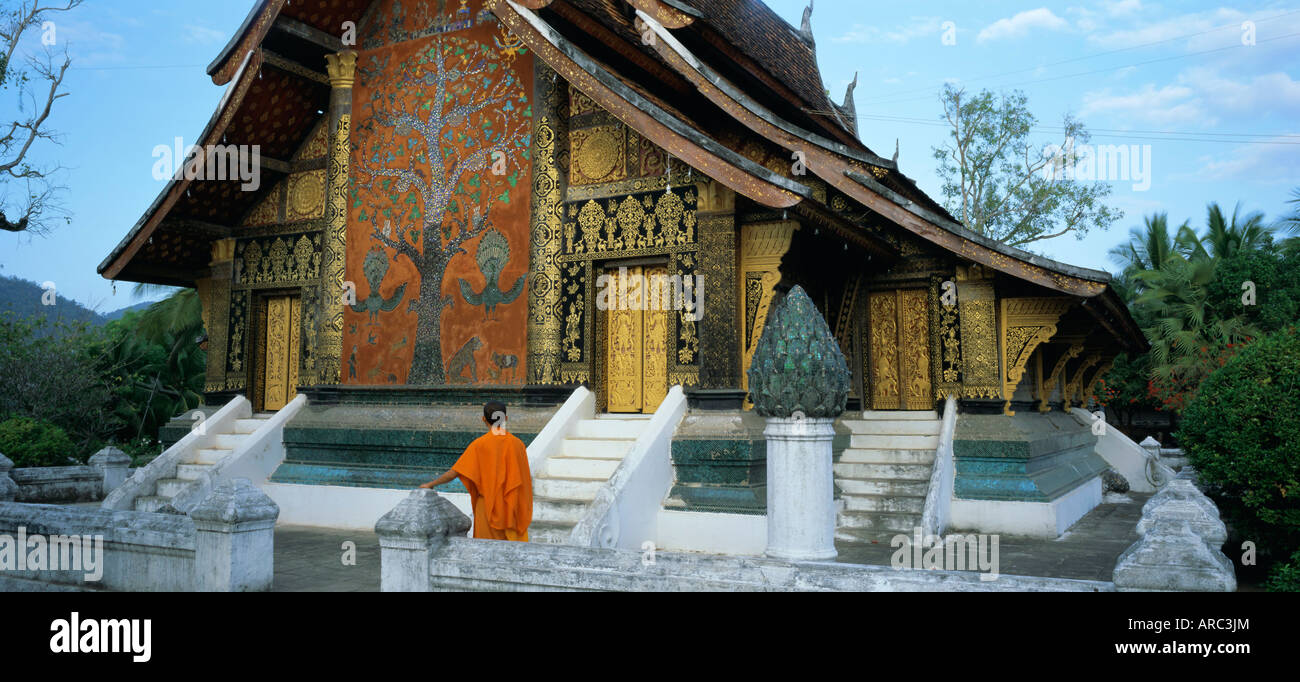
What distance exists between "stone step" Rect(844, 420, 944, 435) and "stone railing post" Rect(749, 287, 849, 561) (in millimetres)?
6034

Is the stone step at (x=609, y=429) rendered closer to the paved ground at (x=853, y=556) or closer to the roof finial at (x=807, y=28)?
the paved ground at (x=853, y=556)

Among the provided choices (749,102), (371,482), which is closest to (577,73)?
(749,102)

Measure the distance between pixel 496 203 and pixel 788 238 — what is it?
3655 mm

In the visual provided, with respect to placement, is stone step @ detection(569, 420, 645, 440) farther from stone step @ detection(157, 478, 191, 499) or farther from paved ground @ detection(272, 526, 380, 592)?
stone step @ detection(157, 478, 191, 499)

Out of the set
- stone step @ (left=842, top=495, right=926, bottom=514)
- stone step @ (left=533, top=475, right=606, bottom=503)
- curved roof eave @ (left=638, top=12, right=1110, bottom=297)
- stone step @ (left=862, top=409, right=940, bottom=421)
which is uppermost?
curved roof eave @ (left=638, top=12, right=1110, bottom=297)

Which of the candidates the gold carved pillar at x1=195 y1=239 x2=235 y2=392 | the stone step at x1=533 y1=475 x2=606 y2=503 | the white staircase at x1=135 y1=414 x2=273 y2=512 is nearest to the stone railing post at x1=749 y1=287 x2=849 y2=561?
the stone step at x1=533 y1=475 x2=606 y2=503

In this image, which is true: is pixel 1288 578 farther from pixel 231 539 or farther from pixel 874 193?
pixel 231 539

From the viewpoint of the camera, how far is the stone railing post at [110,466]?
12992mm

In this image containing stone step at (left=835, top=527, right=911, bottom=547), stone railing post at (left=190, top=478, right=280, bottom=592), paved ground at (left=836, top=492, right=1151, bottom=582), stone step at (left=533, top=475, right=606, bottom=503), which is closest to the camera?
A: stone railing post at (left=190, top=478, right=280, bottom=592)

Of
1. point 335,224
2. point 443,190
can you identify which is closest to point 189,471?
point 335,224

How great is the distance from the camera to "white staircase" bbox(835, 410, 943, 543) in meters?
9.04

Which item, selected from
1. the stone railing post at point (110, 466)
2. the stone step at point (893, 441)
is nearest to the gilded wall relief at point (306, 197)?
the stone railing post at point (110, 466)

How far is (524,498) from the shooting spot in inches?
256

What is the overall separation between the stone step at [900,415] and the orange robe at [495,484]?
19.7 feet
